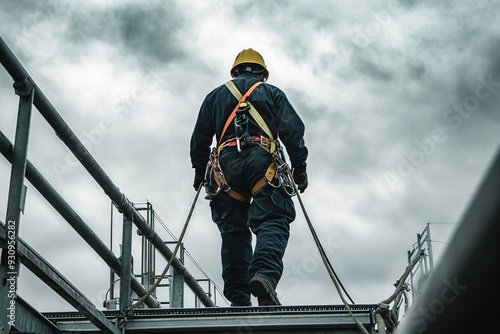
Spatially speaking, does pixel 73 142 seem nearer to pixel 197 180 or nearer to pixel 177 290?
pixel 197 180

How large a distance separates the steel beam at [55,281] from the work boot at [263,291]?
→ 1.49 meters

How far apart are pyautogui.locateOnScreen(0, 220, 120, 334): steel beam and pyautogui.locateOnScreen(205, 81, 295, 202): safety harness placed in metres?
2.35

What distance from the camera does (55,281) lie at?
10.7 ft

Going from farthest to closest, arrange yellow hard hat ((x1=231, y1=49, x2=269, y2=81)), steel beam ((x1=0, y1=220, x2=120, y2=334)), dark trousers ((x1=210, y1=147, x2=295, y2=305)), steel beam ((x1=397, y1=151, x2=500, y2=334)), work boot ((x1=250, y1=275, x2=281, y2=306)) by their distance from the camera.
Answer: yellow hard hat ((x1=231, y1=49, x2=269, y2=81)), dark trousers ((x1=210, y1=147, x2=295, y2=305)), work boot ((x1=250, y1=275, x2=281, y2=306)), steel beam ((x1=0, y1=220, x2=120, y2=334)), steel beam ((x1=397, y1=151, x2=500, y2=334))

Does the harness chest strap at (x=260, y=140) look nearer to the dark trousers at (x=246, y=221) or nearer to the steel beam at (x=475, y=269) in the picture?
the dark trousers at (x=246, y=221)

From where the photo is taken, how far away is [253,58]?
6.81m

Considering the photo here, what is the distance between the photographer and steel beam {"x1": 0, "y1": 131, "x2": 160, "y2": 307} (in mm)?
3222

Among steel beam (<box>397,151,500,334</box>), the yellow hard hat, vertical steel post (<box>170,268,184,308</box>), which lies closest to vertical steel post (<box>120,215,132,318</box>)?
vertical steel post (<box>170,268,184,308</box>)

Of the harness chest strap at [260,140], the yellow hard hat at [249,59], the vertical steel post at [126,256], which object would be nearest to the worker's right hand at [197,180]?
the harness chest strap at [260,140]

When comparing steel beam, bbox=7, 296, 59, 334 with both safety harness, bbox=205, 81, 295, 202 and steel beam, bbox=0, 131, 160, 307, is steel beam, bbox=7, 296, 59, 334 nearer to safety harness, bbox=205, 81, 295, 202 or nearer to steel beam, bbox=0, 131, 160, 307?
steel beam, bbox=0, 131, 160, 307

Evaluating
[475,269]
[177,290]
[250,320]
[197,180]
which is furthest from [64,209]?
[475,269]

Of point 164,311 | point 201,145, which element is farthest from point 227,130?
point 164,311

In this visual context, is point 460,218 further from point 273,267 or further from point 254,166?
point 254,166

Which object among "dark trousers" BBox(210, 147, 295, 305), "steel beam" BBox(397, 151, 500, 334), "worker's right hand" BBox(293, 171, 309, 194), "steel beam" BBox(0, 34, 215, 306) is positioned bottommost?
"steel beam" BBox(397, 151, 500, 334)
